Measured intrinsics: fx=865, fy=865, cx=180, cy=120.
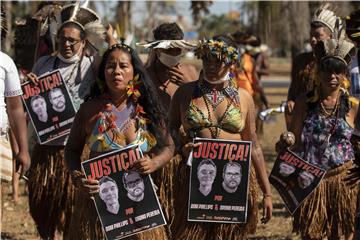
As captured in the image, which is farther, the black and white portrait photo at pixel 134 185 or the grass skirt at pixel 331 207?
the grass skirt at pixel 331 207

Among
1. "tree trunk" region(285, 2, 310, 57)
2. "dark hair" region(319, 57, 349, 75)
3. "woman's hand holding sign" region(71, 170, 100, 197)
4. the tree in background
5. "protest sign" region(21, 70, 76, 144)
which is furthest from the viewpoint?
"tree trunk" region(285, 2, 310, 57)

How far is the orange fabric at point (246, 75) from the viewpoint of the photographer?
1206 cm

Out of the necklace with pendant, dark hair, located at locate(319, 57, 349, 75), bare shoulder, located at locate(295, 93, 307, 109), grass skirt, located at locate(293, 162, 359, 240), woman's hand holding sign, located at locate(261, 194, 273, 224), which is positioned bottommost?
grass skirt, located at locate(293, 162, 359, 240)

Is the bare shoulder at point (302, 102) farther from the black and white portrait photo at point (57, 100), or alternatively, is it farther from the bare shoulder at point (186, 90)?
the black and white portrait photo at point (57, 100)

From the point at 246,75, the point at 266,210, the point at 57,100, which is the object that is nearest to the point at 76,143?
the point at 266,210

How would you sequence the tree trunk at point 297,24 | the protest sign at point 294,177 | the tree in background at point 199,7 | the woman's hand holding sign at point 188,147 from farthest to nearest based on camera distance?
the tree trunk at point 297,24 → the tree in background at point 199,7 → the protest sign at point 294,177 → the woman's hand holding sign at point 188,147

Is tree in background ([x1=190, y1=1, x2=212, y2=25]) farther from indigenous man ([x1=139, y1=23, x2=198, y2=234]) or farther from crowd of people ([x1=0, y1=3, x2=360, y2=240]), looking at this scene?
indigenous man ([x1=139, y1=23, x2=198, y2=234])

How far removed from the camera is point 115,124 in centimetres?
520

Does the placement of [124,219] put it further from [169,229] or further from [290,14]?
[290,14]

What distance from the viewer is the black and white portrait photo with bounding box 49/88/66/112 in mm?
7004

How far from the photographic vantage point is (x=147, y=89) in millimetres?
5340

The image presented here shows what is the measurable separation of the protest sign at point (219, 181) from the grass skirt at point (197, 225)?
68mm

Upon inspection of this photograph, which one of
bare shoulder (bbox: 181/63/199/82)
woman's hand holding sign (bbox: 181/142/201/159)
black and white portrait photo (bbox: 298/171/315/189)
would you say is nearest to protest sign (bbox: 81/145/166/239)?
woman's hand holding sign (bbox: 181/142/201/159)

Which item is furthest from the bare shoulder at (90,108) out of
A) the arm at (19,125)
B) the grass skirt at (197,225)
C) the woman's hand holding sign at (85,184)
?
the grass skirt at (197,225)
